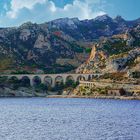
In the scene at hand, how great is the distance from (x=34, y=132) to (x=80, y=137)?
723cm

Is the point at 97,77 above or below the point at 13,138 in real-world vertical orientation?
above

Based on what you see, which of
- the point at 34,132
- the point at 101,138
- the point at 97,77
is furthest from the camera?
the point at 97,77

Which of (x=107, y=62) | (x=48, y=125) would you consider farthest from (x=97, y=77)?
(x=48, y=125)

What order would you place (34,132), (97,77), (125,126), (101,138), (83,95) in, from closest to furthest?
1. (101,138)
2. (34,132)
3. (125,126)
4. (83,95)
5. (97,77)

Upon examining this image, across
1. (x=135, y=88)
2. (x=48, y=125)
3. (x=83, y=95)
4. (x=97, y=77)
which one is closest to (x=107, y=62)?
(x=97, y=77)

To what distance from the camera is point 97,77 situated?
7785 inches

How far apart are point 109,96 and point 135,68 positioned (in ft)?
65.9

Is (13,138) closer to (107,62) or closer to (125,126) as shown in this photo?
(125,126)

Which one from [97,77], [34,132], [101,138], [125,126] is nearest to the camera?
[101,138]

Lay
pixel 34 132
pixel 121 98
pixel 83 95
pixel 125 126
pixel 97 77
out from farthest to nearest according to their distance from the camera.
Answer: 1. pixel 97 77
2. pixel 83 95
3. pixel 121 98
4. pixel 125 126
5. pixel 34 132

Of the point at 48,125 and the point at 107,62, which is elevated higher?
the point at 107,62

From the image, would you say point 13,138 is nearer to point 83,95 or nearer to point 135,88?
point 135,88

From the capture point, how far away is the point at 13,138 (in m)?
56.8

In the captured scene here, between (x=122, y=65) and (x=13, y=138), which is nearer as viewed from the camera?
(x=13, y=138)
